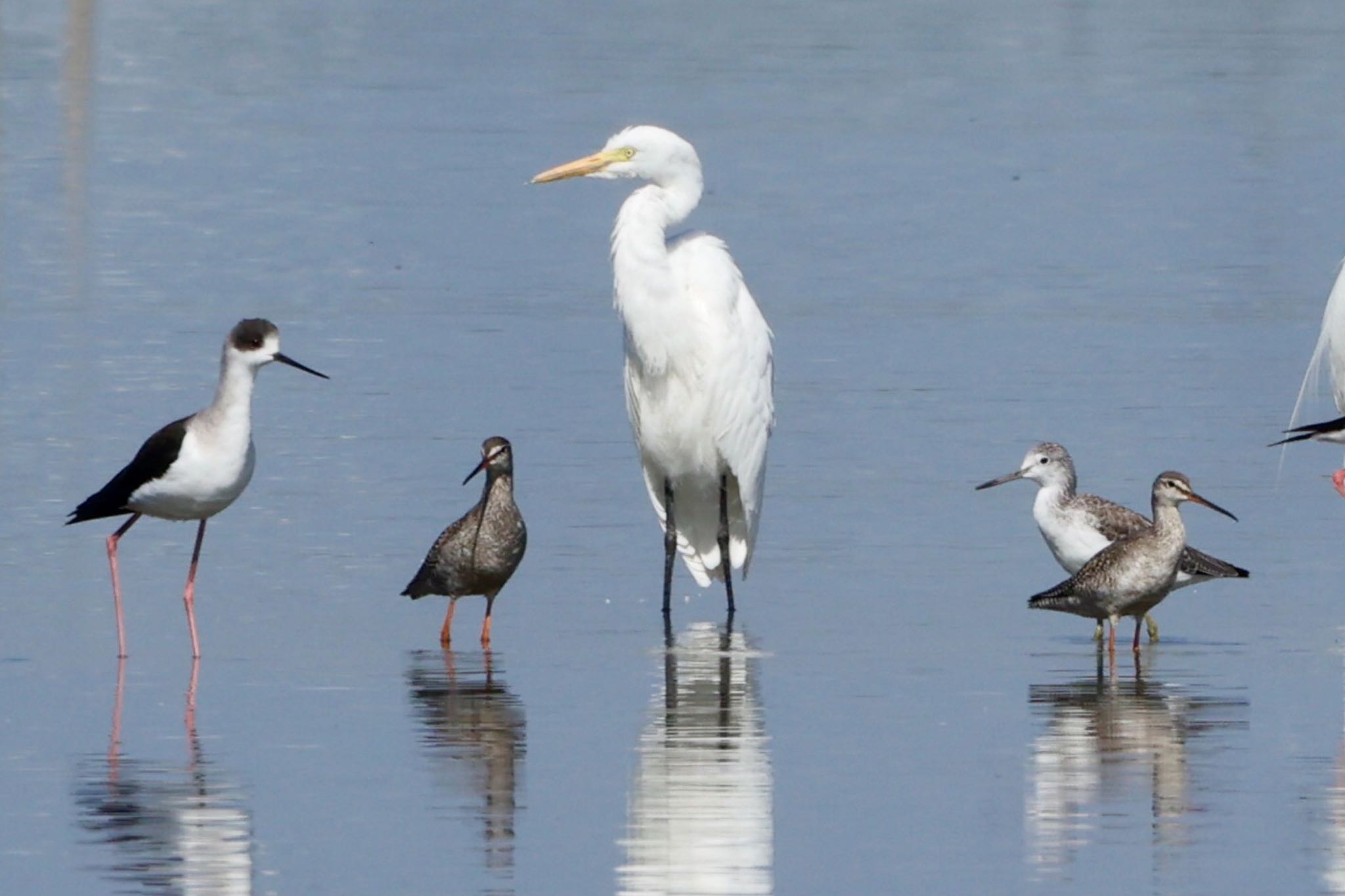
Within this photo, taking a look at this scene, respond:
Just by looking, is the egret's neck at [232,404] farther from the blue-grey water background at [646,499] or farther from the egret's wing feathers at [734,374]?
the egret's wing feathers at [734,374]

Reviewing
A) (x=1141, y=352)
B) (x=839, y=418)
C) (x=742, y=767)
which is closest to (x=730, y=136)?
(x=1141, y=352)

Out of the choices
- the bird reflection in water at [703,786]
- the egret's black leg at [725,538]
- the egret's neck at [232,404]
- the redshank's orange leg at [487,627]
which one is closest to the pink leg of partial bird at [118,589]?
the egret's neck at [232,404]

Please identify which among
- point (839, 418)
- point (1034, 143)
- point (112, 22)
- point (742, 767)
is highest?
point (112, 22)

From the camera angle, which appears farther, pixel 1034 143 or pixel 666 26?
pixel 666 26

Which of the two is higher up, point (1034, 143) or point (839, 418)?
point (1034, 143)

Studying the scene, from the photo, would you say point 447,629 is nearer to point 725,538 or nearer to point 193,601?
point 193,601

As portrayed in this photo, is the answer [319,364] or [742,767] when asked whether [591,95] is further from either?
[742,767]

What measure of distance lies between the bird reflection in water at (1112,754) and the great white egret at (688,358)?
2.14 m

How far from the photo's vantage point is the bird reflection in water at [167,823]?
7254 mm

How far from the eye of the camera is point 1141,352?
54.5 feet

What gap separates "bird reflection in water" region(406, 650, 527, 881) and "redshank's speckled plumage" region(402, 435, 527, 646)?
1.02 ft

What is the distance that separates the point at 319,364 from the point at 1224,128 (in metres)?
14.0

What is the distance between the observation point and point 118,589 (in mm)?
10336

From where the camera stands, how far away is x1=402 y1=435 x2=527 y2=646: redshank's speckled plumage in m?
10.4
